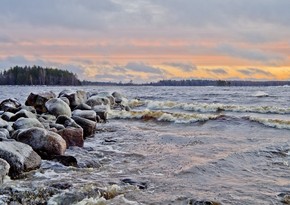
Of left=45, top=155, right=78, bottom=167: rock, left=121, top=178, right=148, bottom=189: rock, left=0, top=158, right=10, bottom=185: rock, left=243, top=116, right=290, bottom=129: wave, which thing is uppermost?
left=243, top=116, right=290, bottom=129: wave

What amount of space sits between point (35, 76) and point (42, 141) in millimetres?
118045

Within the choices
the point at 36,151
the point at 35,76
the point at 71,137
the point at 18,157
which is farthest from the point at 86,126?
the point at 35,76

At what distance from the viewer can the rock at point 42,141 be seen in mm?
9359

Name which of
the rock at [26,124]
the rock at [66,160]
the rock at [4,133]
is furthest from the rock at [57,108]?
the rock at [66,160]

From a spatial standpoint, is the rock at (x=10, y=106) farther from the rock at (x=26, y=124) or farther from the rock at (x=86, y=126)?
the rock at (x=26, y=124)

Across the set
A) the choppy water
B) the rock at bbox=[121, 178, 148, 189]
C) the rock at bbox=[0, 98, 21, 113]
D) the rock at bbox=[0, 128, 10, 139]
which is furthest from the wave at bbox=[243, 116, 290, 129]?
the rock at bbox=[0, 98, 21, 113]

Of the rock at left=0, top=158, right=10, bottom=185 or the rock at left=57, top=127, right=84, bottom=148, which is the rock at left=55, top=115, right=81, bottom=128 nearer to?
the rock at left=57, top=127, right=84, bottom=148

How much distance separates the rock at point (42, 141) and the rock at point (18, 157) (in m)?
0.80

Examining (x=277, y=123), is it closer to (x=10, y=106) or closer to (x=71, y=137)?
(x=71, y=137)

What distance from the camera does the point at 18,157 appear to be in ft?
26.2

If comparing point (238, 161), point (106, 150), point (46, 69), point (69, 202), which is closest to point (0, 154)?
point (69, 202)

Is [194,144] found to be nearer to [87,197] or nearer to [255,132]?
[255,132]

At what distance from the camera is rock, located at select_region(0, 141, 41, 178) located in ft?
25.6

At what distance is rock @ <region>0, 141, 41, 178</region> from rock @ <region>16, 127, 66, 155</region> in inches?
31.4
